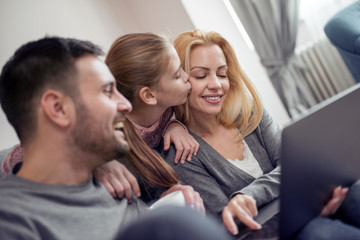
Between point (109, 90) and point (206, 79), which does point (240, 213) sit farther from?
point (206, 79)

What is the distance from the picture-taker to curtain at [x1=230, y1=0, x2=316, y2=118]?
2697 mm

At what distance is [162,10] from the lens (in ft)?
8.48

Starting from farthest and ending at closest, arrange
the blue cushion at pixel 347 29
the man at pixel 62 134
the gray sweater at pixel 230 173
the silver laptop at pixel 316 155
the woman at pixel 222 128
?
the blue cushion at pixel 347 29
the woman at pixel 222 128
the gray sweater at pixel 230 173
the man at pixel 62 134
the silver laptop at pixel 316 155

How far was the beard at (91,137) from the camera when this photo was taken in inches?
36.5

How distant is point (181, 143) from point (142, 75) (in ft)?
0.98

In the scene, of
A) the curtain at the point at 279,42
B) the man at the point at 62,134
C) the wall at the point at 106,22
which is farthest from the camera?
Result: the curtain at the point at 279,42

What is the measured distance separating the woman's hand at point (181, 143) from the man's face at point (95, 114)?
388mm

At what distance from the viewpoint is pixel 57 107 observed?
3.00 ft

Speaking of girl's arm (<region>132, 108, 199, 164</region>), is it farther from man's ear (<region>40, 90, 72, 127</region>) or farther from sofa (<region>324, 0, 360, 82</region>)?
sofa (<region>324, 0, 360, 82</region>)

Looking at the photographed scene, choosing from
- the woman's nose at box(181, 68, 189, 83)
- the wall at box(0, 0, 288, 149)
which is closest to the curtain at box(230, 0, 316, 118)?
the wall at box(0, 0, 288, 149)

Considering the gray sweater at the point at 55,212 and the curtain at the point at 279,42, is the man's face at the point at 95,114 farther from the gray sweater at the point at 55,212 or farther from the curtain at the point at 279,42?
the curtain at the point at 279,42

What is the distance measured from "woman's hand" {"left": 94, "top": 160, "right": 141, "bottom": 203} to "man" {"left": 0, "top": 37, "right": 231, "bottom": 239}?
83mm

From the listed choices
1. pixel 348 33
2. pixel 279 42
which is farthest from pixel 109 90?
pixel 279 42

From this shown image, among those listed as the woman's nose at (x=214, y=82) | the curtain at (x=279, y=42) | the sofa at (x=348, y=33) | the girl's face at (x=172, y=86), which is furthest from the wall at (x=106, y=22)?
the woman's nose at (x=214, y=82)
